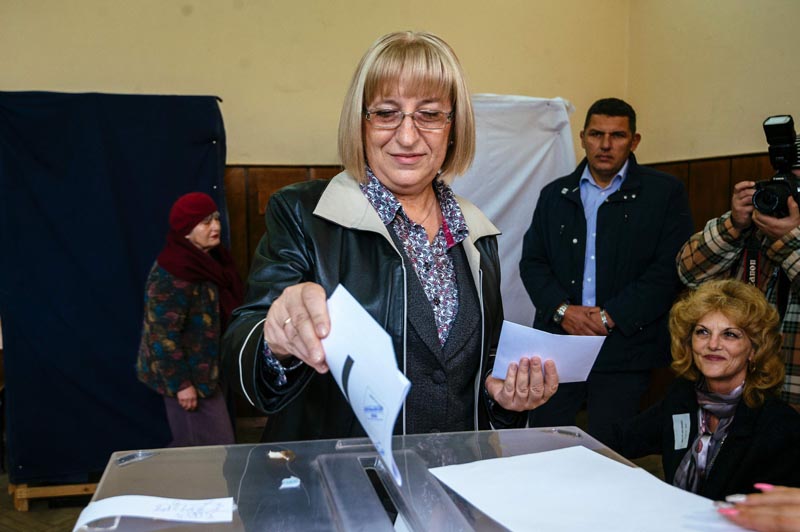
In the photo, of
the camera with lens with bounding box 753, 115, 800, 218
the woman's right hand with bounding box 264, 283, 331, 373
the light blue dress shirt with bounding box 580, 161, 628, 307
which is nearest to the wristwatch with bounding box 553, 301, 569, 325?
the light blue dress shirt with bounding box 580, 161, 628, 307

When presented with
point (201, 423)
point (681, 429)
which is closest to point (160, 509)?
point (681, 429)

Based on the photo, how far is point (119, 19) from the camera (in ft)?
13.4

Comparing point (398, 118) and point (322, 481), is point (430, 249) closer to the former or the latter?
point (398, 118)

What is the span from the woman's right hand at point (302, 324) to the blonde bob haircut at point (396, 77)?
52 centimetres

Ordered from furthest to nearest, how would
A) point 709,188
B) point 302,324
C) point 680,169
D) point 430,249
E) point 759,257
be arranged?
point 680,169 → point 709,188 → point 759,257 → point 430,249 → point 302,324

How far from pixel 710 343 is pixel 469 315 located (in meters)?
1.07

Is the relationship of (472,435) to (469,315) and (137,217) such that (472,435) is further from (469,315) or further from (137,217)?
(137,217)

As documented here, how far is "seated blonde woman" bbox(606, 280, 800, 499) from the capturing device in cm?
170

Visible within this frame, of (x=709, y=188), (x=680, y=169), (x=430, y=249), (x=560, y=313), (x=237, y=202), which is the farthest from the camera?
(x=237, y=202)

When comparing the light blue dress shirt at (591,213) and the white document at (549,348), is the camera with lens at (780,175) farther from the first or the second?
the white document at (549,348)

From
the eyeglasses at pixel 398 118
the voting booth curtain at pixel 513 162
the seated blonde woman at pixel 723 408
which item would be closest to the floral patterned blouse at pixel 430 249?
the eyeglasses at pixel 398 118

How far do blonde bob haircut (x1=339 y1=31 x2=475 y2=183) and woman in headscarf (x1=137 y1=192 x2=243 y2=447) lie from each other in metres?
1.83

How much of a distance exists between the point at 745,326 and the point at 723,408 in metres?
0.30

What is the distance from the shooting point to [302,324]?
837 millimetres
